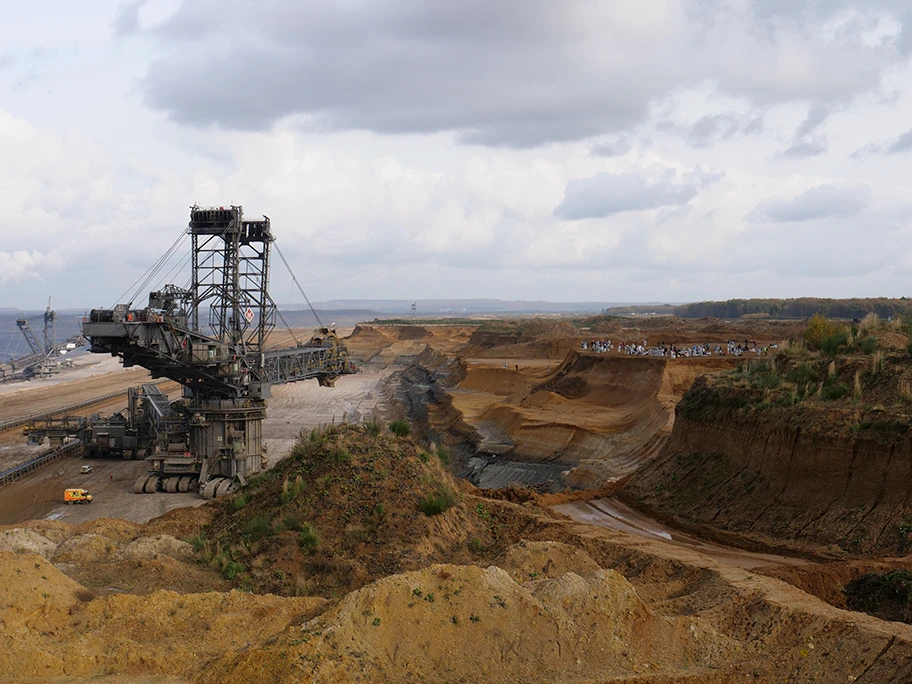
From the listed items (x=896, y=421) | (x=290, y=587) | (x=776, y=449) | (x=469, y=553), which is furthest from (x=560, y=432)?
(x=290, y=587)

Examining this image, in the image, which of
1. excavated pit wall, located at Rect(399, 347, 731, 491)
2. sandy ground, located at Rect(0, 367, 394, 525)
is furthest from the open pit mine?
excavated pit wall, located at Rect(399, 347, 731, 491)

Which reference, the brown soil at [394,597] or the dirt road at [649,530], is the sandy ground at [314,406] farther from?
the brown soil at [394,597]

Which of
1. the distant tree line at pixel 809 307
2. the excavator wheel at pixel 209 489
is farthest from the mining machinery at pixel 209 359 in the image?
the distant tree line at pixel 809 307

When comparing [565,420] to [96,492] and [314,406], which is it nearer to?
[96,492]

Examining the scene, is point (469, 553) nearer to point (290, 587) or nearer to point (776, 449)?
point (290, 587)

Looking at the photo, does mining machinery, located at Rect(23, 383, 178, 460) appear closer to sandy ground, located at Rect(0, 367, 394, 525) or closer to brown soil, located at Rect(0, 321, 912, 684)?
sandy ground, located at Rect(0, 367, 394, 525)
